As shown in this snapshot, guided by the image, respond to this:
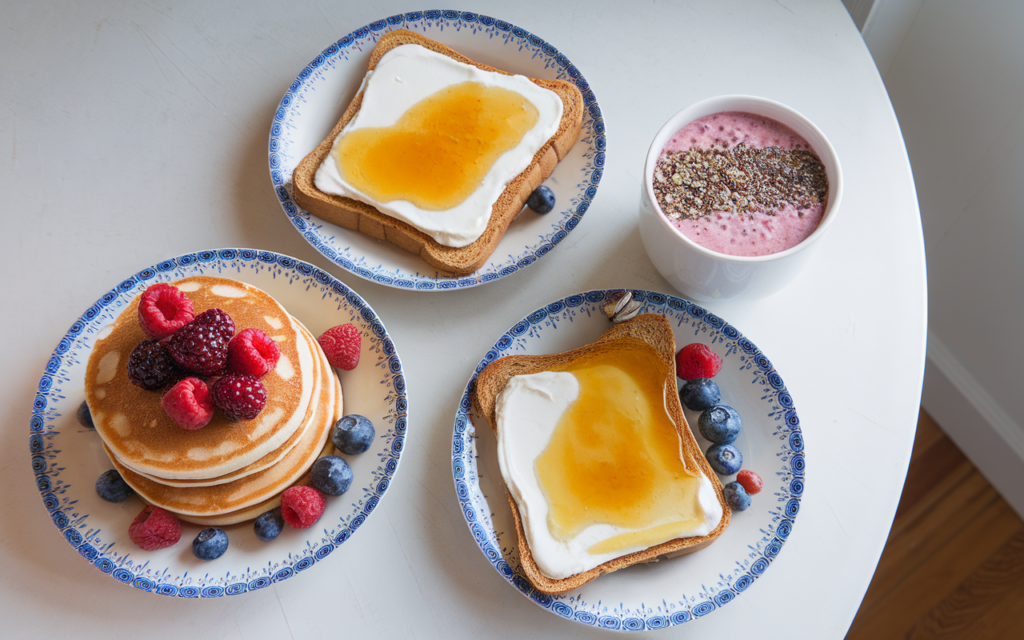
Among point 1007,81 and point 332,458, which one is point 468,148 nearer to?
point 332,458

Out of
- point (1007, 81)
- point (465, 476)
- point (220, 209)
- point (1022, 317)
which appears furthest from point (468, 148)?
point (1022, 317)

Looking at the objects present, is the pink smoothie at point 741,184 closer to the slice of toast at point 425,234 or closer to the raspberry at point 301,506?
the slice of toast at point 425,234

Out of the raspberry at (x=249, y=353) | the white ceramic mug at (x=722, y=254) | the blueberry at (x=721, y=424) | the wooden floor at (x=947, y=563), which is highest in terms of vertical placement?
the white ceramic mug at (x=722, y=254)

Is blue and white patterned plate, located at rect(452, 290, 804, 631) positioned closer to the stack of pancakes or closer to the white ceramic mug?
the white ceramic mug

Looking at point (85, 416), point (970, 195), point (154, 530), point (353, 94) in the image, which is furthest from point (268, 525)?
point (970, 195)

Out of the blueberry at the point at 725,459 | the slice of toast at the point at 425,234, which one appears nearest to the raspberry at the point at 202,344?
the slice of toast at the point at 425,234

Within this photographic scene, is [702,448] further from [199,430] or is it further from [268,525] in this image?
[199,430]
